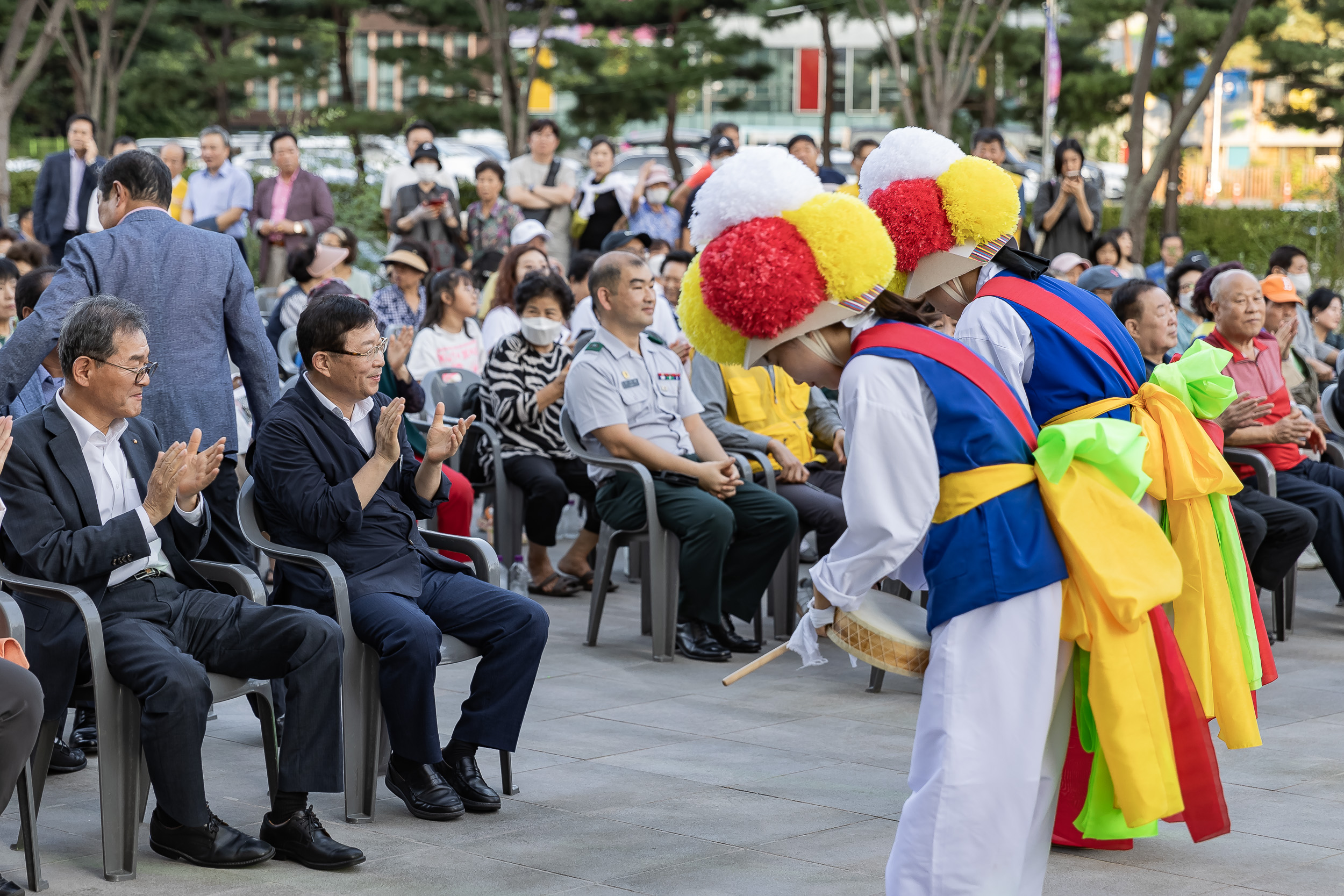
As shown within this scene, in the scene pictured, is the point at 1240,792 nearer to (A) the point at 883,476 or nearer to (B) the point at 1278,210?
(A) the point at 883,476

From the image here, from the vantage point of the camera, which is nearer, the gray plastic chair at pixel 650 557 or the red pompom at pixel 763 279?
the red pompom at pixel 763 279

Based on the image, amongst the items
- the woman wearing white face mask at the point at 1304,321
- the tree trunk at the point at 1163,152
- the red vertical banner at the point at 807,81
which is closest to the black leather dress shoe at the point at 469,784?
the woman wearing white face mask at the point at 1304,321

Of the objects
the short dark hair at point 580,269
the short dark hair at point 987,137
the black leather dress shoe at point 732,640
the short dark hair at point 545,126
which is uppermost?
the short dark hair at point 545,126

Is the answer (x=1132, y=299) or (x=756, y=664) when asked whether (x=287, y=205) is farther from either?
(x=756, y=664)

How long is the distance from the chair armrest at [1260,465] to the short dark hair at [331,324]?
13.9 ft

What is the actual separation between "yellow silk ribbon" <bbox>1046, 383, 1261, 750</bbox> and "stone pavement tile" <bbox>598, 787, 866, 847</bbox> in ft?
3.43

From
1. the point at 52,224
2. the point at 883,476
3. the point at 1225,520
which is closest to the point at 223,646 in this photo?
the point at 883,476

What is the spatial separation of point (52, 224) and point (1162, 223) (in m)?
14.0

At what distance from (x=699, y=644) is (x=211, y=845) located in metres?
2.83

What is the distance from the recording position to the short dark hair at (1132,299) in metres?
6.11

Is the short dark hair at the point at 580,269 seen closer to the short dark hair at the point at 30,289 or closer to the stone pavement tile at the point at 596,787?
the short dark hair at the point at 30,289

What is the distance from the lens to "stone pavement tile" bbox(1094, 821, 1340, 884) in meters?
3.90

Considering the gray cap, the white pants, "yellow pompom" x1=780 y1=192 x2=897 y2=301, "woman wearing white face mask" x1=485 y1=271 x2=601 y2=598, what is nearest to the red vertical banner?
the gray cap

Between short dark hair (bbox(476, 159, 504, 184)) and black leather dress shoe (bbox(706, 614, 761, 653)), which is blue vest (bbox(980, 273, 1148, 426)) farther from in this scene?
short dark hair (bbox(476, 159, 504, 184))
